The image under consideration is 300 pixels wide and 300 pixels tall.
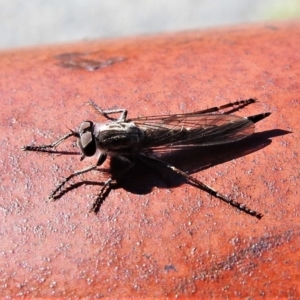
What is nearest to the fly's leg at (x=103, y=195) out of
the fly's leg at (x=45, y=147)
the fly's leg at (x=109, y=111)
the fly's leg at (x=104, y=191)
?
the fly's leg at (x=104, y=191)

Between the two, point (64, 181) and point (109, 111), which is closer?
point (64, 181)

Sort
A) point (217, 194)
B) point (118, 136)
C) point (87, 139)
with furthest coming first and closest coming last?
1. point (118, 136)
2. point (87, 139)
3. point (217, 194)

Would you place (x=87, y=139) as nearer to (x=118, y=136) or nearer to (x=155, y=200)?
(x=118, y=136)

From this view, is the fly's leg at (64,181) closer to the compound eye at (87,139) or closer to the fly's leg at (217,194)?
the compound eye at (87,139)

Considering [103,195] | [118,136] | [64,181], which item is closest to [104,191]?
[103,195]

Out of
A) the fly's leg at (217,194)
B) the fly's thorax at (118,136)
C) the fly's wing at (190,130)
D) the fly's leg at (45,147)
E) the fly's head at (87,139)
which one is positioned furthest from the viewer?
the fly's thorax at (118,136)

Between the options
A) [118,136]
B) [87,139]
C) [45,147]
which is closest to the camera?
[45,147]

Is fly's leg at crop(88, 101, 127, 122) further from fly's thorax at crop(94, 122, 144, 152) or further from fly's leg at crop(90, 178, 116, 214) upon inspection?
fly's leg at crop(90, 178, 116, 214)

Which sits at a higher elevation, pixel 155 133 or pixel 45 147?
pixel 45 147

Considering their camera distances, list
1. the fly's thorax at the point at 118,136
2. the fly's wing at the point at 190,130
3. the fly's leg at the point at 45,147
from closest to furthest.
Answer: the fly's leg at the point at 45,147 < the fly's wing at the point at 190,130 < the fly's thorax at the point at 118,136
